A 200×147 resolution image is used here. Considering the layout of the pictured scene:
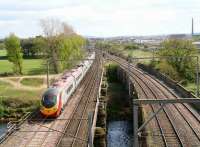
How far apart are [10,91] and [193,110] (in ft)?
127

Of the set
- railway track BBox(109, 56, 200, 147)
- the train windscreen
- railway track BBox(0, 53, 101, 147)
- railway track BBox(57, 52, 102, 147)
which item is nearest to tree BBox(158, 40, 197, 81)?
railway track BBox(57, 52, 102, 147)

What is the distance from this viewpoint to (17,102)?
240 feet

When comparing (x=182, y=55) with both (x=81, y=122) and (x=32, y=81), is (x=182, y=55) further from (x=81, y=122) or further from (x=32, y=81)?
(x=81, y=122)

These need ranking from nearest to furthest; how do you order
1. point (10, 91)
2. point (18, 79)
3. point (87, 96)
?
point (87, 96), point (10, 91), point (18, 79)

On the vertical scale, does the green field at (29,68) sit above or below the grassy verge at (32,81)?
above

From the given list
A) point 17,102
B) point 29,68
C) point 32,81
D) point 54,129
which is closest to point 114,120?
point 17,102

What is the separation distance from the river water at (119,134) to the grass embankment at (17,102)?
12.3 metres

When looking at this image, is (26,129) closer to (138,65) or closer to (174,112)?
(174,112)

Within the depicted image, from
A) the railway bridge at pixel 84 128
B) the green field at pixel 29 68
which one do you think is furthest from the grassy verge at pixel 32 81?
the railway bridge at pixel 84 128

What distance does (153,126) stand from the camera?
1777 inches

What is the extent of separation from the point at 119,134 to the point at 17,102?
70.3 ft

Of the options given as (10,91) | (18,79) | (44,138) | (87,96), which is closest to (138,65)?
(18,79)

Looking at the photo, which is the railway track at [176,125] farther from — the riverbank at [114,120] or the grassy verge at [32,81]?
the grassy verge at [32,81]

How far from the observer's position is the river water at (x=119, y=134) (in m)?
54.0
